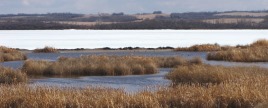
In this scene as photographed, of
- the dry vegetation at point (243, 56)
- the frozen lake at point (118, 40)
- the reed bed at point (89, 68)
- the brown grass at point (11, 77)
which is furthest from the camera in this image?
the frozen lake at point (118, 40)

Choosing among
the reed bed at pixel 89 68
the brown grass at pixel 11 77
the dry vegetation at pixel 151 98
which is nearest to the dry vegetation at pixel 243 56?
the reed bed at pixel 89 68

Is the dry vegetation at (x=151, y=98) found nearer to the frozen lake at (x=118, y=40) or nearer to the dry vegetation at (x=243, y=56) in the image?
the dry vegetation at (x=243, y=56)

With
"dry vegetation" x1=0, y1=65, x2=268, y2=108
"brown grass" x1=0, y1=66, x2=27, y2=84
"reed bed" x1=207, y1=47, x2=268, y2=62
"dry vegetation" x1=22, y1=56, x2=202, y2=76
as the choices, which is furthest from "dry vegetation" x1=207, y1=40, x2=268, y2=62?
"dry vegetation" x1=0, y1=65, x2=268, y2=108

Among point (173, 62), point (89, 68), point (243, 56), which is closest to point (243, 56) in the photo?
point (243, 56)

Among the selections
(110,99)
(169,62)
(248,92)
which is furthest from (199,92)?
(169,62)

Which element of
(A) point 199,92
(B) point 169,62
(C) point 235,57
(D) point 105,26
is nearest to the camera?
(A) point 199,92

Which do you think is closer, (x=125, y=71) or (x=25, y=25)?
(x=125, y=71)

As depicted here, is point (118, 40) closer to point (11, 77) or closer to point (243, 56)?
point (243, 56)

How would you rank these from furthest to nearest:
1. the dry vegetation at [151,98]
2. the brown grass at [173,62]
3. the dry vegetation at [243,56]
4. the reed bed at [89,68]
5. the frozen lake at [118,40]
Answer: the frozen lake at [118,40] → the dry vegetation at [243,56] → the brown grass at [173,62] → the reed bed at [89,68] → the dry vegetation at [151,98]

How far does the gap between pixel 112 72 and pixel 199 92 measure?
14.1 metres

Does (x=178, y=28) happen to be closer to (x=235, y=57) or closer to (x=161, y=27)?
(x=161, y=27)

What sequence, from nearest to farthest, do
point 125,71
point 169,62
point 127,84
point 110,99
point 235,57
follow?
point 110,99, point 127,84, point 125,71, point 169,62, point 235,57

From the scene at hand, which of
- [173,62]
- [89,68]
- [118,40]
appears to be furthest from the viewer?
[118,40]

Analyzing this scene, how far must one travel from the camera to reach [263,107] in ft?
44.6
